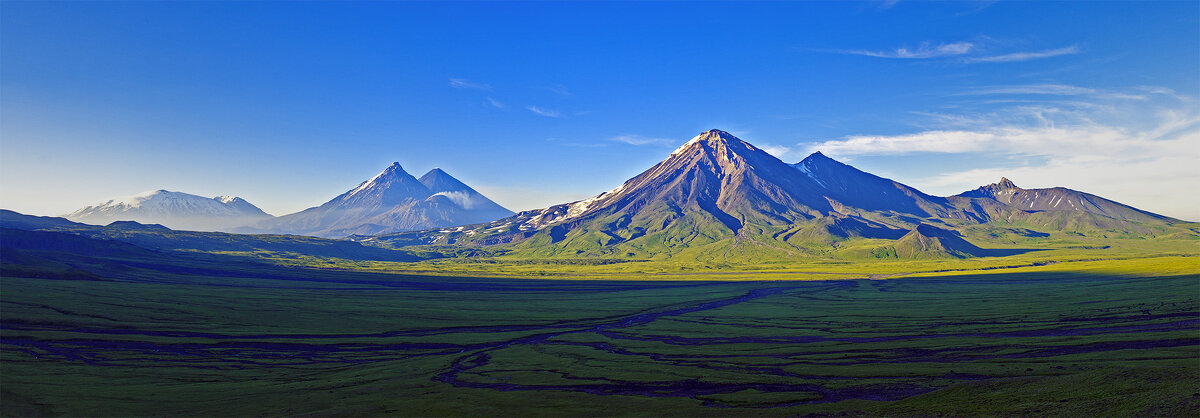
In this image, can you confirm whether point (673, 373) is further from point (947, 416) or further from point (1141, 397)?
point (1141, 397)

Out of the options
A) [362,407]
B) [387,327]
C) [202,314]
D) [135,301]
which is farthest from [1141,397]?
[135,301]

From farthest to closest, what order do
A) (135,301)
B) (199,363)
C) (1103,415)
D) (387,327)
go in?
1. (135,301)
2. (387,327)
3. (199,363)
4. (1103,415)

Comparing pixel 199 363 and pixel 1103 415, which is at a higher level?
pixel 1103 415

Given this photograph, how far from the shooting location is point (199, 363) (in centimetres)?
9844

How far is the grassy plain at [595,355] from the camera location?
2603 inches

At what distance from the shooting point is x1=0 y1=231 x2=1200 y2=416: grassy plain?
217 ft

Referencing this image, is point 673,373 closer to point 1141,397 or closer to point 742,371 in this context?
point 742,371

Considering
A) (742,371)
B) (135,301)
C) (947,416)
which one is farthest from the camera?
(135,301)

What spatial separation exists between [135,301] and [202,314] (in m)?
24.8

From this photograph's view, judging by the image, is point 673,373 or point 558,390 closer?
point 558,390

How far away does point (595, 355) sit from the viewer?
4131 inches

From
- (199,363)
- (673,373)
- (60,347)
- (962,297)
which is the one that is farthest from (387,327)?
(962,297)

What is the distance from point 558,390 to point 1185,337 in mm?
92967

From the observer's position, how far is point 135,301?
154m
